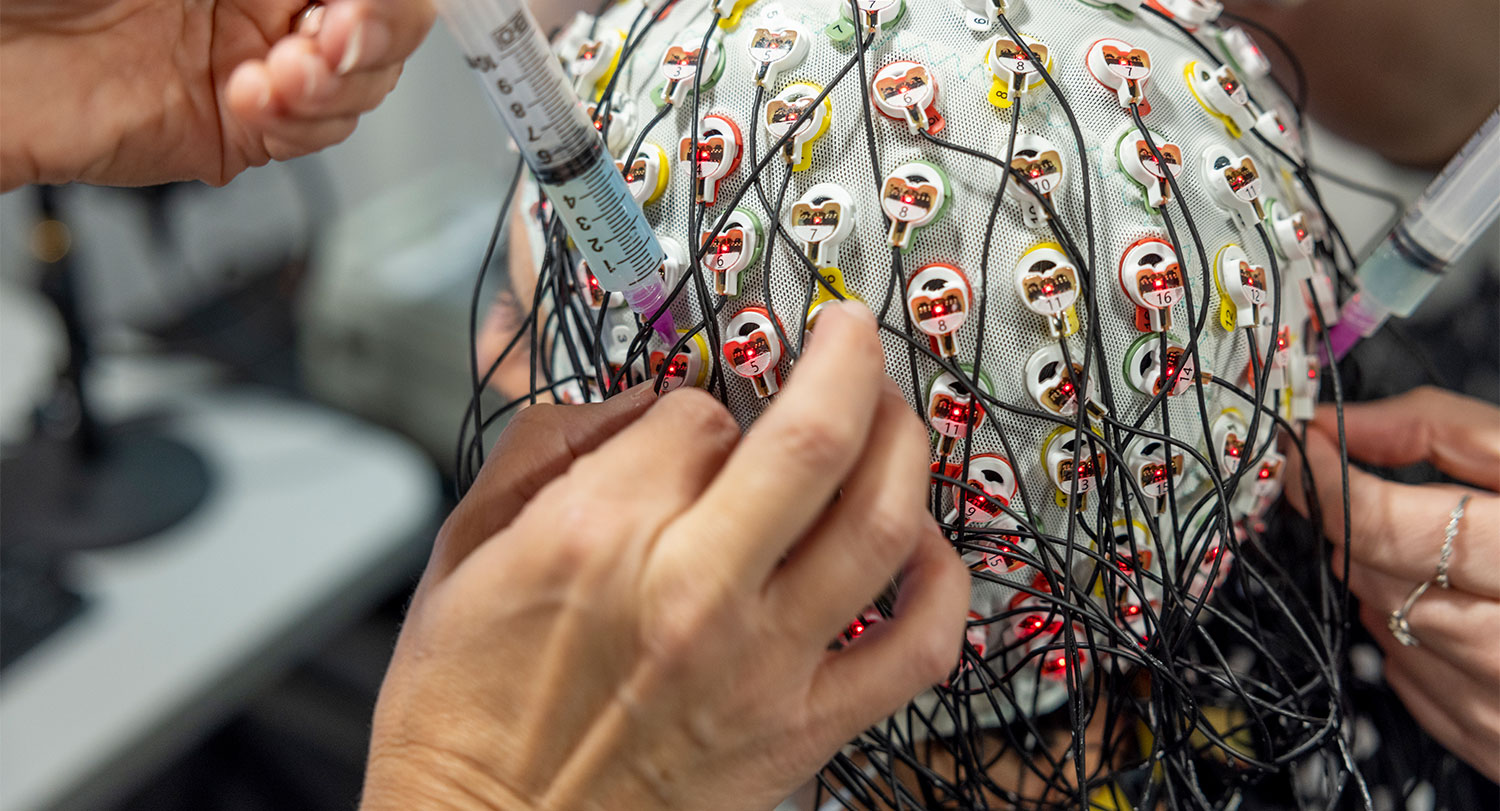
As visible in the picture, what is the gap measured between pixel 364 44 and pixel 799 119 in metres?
0.23

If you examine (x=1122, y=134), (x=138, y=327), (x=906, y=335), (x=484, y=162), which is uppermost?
(x=1122, y=134)

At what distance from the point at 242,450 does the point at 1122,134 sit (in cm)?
132

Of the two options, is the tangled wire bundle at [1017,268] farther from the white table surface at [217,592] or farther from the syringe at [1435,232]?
the white table surface at [217,592]

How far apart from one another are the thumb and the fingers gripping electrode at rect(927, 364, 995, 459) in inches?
6.6

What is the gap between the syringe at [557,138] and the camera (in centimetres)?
47

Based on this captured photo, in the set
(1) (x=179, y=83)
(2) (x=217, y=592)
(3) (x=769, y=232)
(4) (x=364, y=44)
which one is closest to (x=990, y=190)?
(3) (x=769, y=232)

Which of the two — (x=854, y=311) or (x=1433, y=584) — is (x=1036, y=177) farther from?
(x=1433, y=584)

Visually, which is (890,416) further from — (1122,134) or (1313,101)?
(1313,101)

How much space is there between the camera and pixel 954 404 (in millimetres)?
542

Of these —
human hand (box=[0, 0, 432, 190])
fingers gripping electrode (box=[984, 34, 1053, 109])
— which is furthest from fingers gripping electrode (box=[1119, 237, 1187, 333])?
human hand (box=[0, 0, 432, 190])

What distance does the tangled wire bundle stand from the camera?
536 millimetres

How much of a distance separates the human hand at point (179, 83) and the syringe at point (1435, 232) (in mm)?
629

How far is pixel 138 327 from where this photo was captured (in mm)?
1655

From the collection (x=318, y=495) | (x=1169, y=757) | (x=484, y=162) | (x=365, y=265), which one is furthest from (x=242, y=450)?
(x=1169, y=757)
